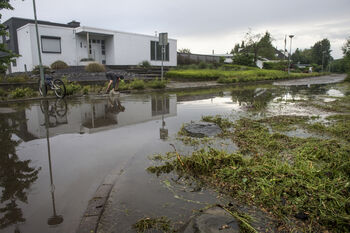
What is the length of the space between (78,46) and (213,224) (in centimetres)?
2828

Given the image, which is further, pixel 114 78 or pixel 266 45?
pixel 266 45

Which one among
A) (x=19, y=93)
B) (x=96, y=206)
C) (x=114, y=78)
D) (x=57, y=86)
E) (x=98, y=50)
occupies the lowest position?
(x=96, y=206)

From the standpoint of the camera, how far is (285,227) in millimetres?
2520

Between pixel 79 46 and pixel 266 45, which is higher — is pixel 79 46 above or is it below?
below

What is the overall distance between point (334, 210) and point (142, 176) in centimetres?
250

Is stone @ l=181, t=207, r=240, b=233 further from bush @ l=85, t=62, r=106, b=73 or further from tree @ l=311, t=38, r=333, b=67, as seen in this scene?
tree @ l=311, t=38, r=333, b=67

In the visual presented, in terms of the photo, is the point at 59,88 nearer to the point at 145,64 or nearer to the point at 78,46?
the point at 78,46

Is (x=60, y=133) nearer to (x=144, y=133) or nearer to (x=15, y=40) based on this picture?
(x=144, y=133)

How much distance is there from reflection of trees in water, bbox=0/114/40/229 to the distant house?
22.2m

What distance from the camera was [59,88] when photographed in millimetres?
13305

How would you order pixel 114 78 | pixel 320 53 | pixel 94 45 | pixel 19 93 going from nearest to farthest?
pixel 19 93, pixel 114 78, pixel 94 45, pixel 320 53

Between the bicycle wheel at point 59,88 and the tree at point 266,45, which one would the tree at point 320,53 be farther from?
the bicycle wheel at point 59,88

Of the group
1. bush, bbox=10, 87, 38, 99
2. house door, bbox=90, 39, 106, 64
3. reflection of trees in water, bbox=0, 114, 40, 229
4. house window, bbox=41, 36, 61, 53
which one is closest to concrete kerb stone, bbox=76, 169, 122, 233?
reflection of trees in water, bbox=0, 114, 40, 229

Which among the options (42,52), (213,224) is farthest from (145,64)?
(213,224)
